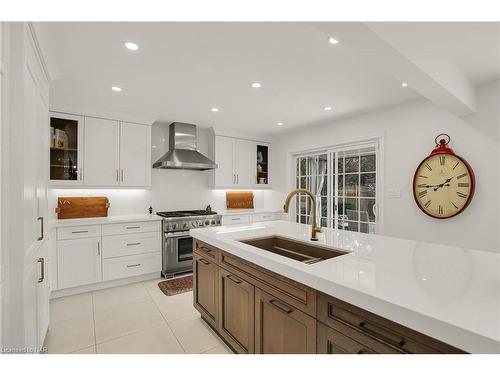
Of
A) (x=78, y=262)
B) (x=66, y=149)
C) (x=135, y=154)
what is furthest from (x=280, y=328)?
(x=66, y=149)

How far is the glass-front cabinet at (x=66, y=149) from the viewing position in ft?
10.5

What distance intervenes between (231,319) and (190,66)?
2.13 m

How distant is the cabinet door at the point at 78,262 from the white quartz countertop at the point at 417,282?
2.28 meters

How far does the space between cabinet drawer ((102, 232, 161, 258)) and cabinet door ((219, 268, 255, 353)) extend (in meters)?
2.01

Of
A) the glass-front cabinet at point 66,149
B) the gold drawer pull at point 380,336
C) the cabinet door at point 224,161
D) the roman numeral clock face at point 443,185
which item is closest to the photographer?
the gold drawer pull at point 380,336

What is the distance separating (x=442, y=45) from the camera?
177 cm

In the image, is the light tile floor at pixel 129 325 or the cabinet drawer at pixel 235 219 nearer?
the light tile floor at pixel 129 325

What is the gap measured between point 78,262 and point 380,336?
3.38m

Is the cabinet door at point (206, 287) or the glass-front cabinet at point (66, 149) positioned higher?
the glass-front cabinet at point (66, 149)

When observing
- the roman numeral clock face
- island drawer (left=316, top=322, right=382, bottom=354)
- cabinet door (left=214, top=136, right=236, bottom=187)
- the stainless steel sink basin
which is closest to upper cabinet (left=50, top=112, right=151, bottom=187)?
cabinet door (left=214, top=136, right=236, bottom=187)

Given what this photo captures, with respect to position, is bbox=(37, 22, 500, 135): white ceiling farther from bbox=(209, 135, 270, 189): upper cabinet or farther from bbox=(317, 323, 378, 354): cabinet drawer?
bbox=(317, 323, 378, 354): cabinet drawer

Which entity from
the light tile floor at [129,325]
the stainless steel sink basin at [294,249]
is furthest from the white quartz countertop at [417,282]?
the light tile floor at [129,325]

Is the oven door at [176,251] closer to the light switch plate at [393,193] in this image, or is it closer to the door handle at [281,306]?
the door handle at [281,306]

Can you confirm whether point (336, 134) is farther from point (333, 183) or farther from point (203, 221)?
point (203, 221)
